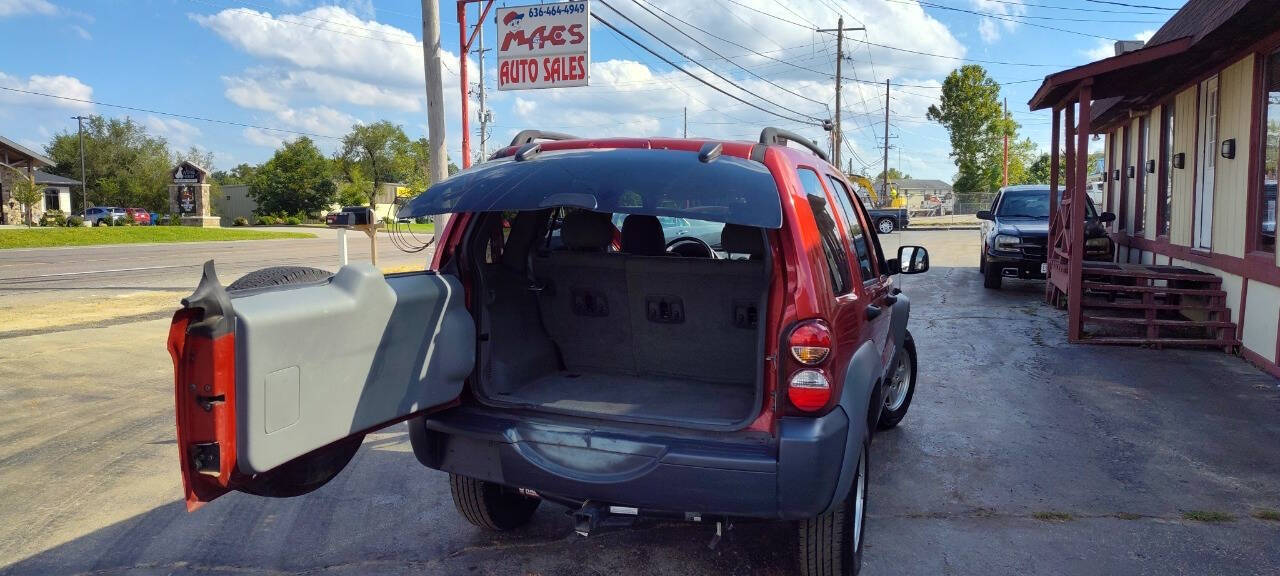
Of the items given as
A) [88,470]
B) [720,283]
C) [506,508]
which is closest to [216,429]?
[506,508]

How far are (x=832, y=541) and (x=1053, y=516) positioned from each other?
5.55 ft

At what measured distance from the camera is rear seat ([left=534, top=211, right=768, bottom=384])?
3.83 meters

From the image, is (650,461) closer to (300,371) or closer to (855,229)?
(300,371)

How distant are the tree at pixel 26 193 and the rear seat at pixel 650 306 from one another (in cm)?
5170

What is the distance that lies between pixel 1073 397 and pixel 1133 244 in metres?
8.60

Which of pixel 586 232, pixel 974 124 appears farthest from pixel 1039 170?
pixel 586 232

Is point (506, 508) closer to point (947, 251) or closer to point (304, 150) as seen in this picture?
point (947, 251)

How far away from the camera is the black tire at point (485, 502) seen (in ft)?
12.8

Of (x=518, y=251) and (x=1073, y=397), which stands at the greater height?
(x=518, y=251)

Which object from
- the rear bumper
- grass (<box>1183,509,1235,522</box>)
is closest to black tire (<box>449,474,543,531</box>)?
the rear bumper

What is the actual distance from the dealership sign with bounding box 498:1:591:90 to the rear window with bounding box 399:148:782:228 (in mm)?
13668

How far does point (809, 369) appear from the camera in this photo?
3.09m

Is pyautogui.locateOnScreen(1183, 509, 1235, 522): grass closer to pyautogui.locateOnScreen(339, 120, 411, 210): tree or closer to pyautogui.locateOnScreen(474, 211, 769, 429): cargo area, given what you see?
pyautogui.locateOnScreen(474, 211, 769, 429): cargo area

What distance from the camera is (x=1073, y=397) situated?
22.5 feet
